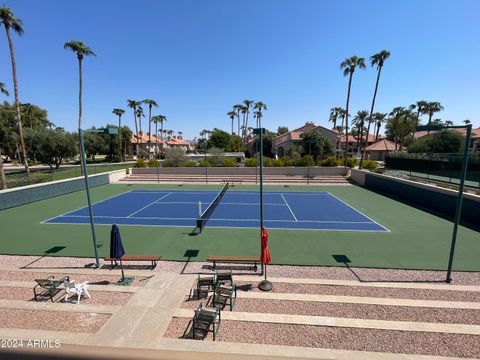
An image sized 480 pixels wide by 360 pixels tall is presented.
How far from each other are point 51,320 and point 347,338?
26.4 ft

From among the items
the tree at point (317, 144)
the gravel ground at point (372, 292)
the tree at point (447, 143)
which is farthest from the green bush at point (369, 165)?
the gravel ground at point (372, 292)

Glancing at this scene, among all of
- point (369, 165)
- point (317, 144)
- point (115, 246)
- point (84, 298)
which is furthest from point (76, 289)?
point (317, 144)

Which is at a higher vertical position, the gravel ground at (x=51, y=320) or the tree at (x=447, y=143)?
the tree at (x=447, y=143)

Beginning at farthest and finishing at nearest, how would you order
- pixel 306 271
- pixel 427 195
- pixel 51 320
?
pixel 427 195 < pixel 306 271 < pixel 51 320

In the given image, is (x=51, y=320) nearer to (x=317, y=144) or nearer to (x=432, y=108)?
(x=317, y=144)

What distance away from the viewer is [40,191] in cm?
2406

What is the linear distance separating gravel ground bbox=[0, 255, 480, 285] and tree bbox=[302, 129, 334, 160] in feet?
154

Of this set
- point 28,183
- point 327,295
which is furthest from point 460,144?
point 28,183

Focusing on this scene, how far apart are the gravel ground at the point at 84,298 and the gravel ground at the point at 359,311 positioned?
214 cm

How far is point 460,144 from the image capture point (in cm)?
4341

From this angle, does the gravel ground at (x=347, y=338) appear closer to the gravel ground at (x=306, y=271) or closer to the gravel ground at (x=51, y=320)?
the gravel ground at (x=51, y=320)

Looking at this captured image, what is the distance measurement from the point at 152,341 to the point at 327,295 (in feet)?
18.2

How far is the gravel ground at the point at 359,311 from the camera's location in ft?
24.2

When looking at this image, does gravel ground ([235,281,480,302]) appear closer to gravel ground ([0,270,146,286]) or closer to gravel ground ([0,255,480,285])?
gravel ground ([0,255,480,285])
